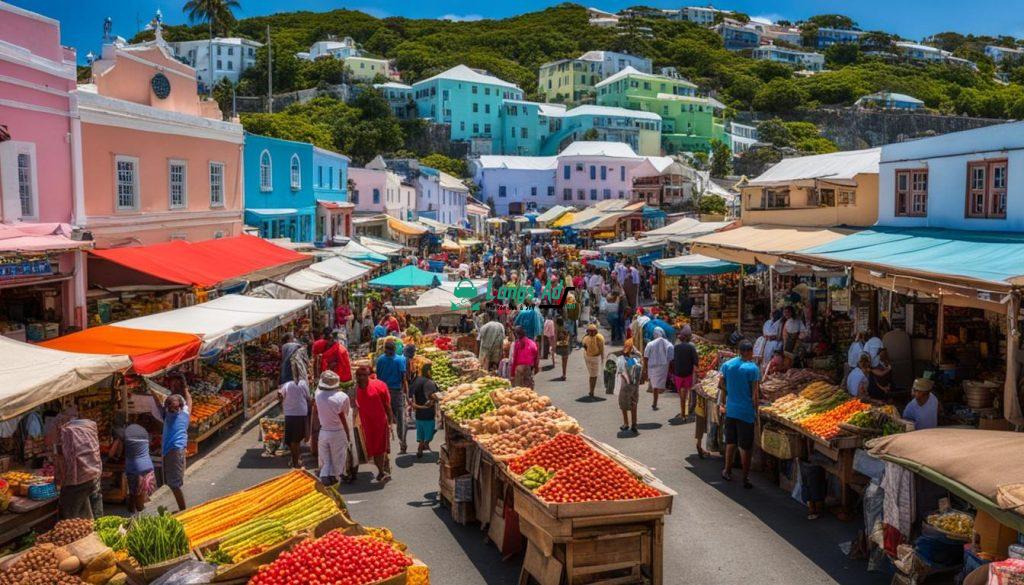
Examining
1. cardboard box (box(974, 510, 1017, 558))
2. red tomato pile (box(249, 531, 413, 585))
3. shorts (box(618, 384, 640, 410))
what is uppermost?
cardboard box (box(974, 510, 1017, 558))

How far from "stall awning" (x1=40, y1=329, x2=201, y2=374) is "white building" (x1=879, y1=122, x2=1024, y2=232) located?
505 inches

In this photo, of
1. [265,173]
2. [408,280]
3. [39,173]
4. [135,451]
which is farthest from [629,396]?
[265,173]

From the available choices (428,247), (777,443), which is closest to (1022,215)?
(777,443)

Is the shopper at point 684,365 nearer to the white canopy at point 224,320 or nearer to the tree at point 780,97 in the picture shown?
the white canopy at point 224,320

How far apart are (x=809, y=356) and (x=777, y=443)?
6.47 metres

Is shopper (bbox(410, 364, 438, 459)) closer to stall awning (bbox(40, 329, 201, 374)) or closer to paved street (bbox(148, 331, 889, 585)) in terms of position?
paved street (bbox(148, 331, 889, 585))

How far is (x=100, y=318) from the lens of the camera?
15578 mm

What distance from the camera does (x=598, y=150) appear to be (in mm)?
82250

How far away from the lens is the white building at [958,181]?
13.8 metres

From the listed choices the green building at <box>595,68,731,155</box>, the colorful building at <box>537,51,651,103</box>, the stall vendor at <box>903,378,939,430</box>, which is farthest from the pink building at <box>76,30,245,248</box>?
the colorful building at <box>537,51,651,103</box>

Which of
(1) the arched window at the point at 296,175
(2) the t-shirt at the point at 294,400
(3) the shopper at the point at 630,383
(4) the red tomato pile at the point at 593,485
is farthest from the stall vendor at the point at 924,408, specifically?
(1) the arched window at the point at 296,175

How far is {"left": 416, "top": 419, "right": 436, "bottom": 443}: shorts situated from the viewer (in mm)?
11820

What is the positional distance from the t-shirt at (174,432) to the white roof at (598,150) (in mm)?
73126

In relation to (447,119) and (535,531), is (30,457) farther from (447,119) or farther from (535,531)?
(447,119)
